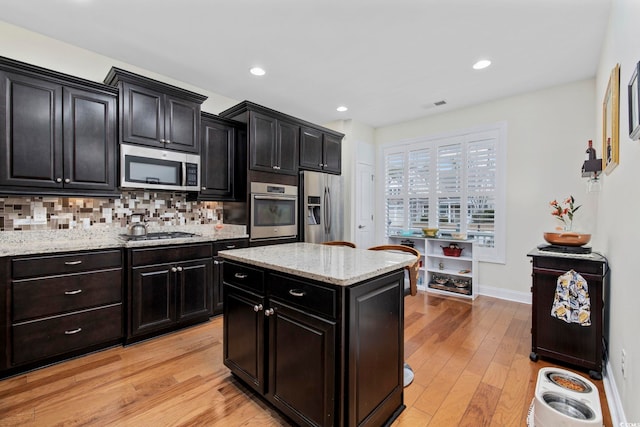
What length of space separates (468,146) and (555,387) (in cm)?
338

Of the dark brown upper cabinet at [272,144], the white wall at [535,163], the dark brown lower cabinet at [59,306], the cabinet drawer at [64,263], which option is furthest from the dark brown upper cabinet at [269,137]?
the white wall at [535,163]

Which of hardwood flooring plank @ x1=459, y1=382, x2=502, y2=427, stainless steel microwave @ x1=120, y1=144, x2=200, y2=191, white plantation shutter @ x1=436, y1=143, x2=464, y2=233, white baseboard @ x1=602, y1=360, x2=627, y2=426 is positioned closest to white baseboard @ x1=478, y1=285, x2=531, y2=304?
white plantation shutter @ x1=436, y1=143, x2=464, y2=233

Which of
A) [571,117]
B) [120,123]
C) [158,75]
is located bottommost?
[120,123]

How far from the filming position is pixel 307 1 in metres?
2.16

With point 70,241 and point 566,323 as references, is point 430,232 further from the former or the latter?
point 70,241

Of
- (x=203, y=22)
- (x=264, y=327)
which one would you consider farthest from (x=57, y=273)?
(x=203, y=22)

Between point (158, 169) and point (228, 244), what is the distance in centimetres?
106

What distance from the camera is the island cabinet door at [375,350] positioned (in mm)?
1360

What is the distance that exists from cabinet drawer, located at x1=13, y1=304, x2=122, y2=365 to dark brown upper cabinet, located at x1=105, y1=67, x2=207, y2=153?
5.17ft

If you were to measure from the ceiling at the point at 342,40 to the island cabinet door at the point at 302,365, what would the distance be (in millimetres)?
2256

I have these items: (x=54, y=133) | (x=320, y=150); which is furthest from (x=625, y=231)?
(x=54, y=133)

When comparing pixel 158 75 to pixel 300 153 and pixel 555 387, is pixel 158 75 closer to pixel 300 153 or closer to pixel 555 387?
pixel 300 153

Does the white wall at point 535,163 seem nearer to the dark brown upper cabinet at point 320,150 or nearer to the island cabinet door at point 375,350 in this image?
the dark brown upper cabinet at point 320,150

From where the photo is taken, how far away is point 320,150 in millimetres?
4426
